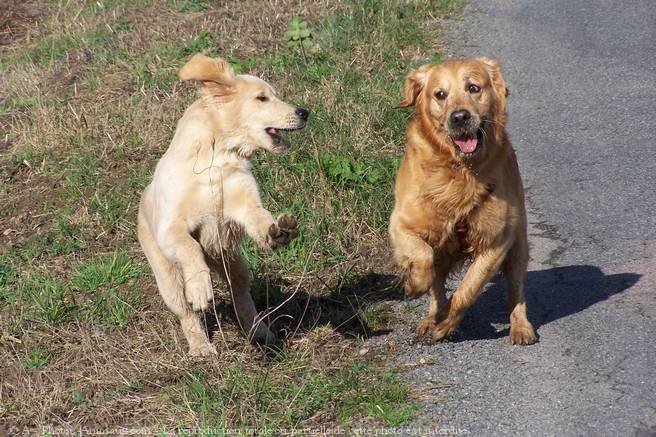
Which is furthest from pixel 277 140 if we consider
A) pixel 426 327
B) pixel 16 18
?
pixel 16 18

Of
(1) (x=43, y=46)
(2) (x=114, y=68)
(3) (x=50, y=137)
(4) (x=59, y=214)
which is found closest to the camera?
(4) (x=59, y=214)

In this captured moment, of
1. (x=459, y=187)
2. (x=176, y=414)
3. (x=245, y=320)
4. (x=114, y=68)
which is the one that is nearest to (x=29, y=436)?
(x=176, y=414)

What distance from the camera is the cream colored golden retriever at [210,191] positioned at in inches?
192

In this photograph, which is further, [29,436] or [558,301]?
[558,301]

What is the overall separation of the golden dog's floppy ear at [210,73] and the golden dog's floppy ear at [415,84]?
1.00 meters

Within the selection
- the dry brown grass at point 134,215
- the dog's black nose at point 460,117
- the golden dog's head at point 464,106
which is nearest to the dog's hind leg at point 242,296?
the dry brown grass at point 134,215

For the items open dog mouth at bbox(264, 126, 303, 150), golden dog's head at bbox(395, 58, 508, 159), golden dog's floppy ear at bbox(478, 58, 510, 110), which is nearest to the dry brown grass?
open dog mouth at bbox(264, 126, 303, 150)

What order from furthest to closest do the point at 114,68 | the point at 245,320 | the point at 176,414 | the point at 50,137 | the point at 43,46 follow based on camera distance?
1. the point at 43,46
2. the point at 114,68
3. the point at 50,137
4. the point at 245,320
5. the point at 176,414

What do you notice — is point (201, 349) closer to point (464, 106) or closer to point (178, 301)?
point (178, 301)

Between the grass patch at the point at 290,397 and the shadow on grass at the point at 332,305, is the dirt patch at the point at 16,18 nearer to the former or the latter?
the shadow on grass at the point at 332,305

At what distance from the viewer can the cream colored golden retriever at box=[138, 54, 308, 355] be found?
488 centimetres

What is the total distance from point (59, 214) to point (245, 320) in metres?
2.51

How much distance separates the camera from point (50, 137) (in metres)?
8.56

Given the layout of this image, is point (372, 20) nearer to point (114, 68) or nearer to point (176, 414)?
point (114, 68)
